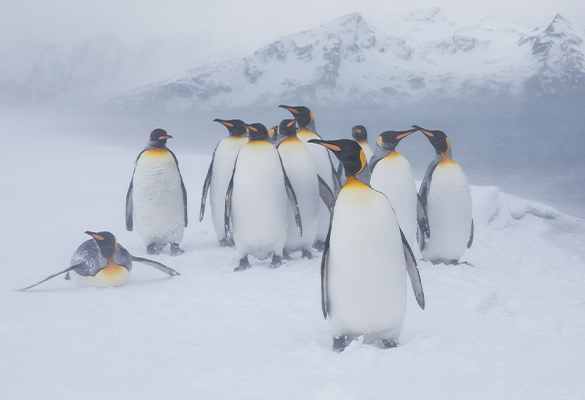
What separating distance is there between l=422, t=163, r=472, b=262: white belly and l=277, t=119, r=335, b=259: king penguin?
3.08 ft

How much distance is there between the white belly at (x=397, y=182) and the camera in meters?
4.39

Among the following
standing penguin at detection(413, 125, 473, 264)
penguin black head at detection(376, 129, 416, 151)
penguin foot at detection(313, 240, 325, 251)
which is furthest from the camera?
penguin foot at detection(313, 240, 325, 251)

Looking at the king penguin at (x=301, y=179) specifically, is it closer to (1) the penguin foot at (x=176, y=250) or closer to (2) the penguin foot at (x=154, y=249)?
(1) the penguin foot at (x=176, y=250)

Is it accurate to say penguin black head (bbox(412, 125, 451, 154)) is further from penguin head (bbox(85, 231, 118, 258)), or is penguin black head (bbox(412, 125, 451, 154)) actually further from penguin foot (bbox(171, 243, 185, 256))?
penguin head (bbox(85, 231, 118, 258))

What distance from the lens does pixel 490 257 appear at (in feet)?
19.0

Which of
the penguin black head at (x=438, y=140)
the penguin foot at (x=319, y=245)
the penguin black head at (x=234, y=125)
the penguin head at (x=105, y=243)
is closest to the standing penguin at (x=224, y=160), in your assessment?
the penguin black head at (x=234, y=125)

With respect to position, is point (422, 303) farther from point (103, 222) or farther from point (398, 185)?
point (103, 222)

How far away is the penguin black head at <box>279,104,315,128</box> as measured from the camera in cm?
487

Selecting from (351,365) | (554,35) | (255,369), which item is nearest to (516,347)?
(351,365)

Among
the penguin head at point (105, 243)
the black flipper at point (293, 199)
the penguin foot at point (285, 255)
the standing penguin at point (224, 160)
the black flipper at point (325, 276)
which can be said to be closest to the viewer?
the black flipper at point (325, 276)

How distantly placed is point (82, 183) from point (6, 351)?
268 inches

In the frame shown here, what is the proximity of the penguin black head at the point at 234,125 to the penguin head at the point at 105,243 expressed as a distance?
5.06 feet

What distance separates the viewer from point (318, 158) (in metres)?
4.88

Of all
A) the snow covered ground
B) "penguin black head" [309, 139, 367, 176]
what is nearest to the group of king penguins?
"penguin black head" [309, 139, 367, 176]
